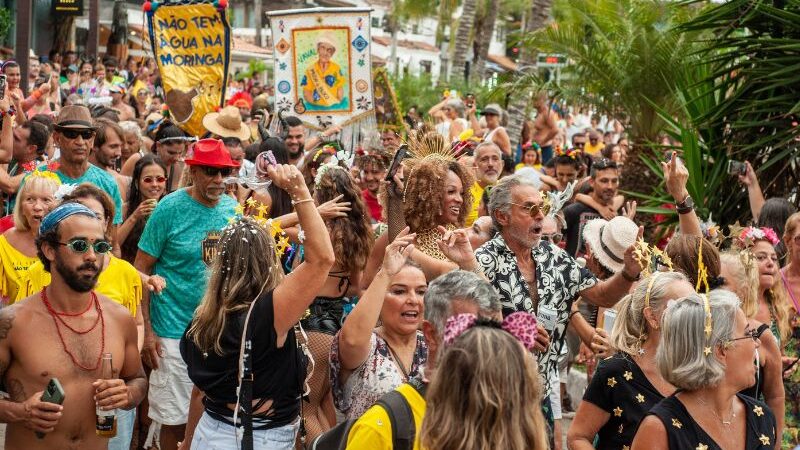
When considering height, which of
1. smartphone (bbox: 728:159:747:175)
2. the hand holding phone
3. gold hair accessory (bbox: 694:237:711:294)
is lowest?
the hand holding phone

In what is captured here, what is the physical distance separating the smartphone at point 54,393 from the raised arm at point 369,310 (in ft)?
4.10

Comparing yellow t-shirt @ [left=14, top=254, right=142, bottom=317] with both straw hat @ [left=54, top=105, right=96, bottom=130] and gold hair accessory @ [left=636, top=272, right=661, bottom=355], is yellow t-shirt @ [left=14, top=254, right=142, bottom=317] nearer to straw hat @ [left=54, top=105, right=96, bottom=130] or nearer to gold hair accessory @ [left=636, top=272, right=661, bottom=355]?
straw hat @ [left=54, top=105, right=96, bottom=130]

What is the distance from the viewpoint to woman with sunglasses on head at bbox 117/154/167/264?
8.22m

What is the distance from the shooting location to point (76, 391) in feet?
17.1

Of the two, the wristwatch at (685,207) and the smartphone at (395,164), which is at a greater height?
the smartphone at (395,164)

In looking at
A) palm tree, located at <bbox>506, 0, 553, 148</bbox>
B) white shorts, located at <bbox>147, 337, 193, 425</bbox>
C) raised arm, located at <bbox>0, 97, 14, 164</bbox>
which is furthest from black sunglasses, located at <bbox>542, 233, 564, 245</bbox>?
palm tree, located at <bbox>506, 0, 553, 148</bbox>

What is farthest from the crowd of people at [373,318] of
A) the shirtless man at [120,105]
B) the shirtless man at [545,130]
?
the shirtless man at [545,130]

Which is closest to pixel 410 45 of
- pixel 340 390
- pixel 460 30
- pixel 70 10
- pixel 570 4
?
pixel 460 30

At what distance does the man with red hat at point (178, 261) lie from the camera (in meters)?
7.17

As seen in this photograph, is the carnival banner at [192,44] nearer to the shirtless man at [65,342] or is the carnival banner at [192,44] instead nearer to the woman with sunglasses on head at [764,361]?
the shirtless man at [65,342]

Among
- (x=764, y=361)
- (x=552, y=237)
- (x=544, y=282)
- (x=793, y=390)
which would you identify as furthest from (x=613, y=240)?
(x=764, y=361)

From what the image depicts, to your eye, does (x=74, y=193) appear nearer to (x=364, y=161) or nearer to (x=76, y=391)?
(x=76, y=391)

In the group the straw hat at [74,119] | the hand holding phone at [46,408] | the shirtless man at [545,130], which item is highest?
the straw hat at [74,119]

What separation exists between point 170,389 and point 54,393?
246 centimetres
